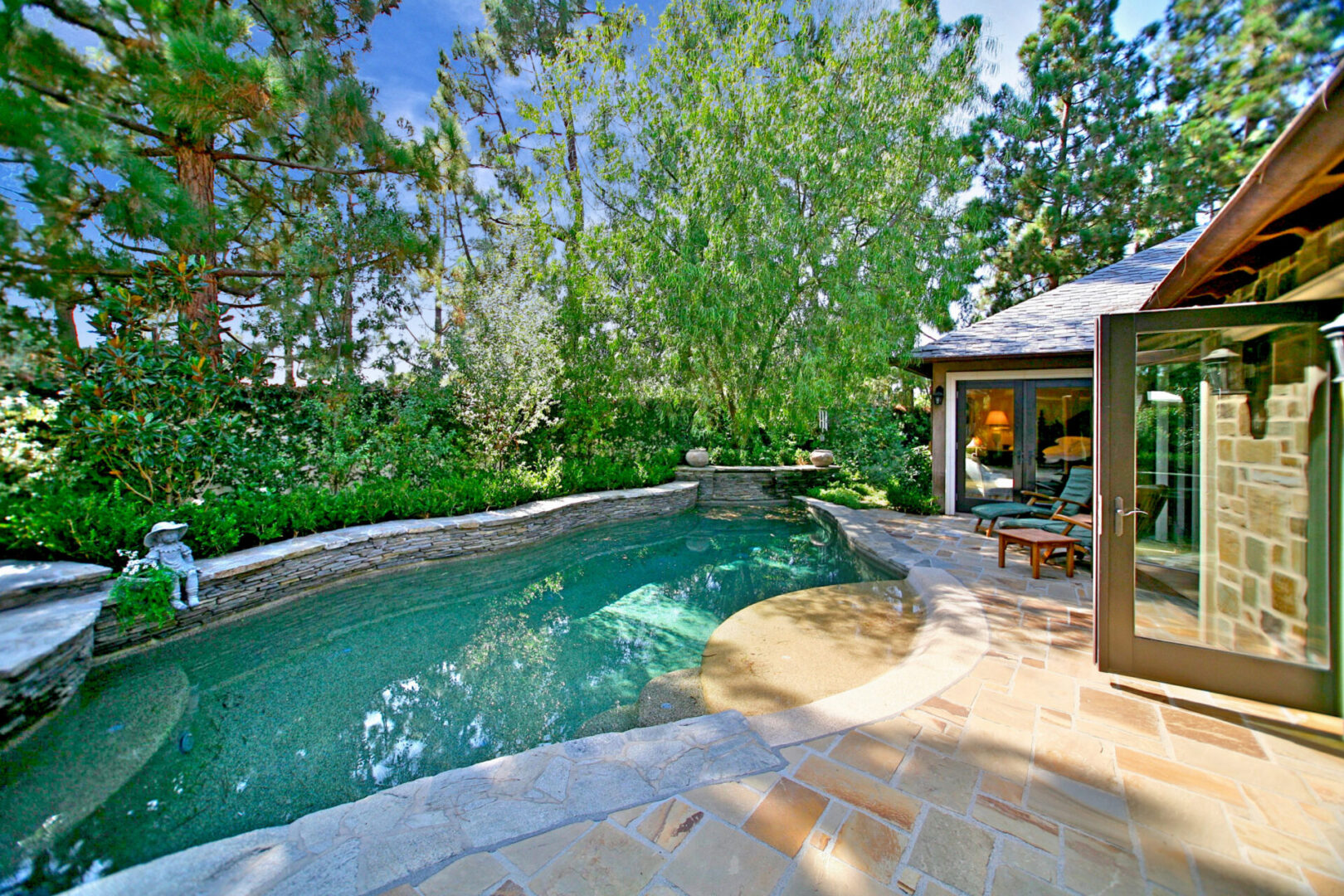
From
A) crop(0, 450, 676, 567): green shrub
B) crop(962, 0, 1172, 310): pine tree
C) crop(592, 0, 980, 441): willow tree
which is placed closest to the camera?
crop(0, 450, 676, 567): green shrub

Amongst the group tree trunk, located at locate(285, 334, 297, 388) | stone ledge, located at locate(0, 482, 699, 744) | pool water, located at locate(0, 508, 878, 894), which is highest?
tree trunk, located at locate(285, 334, 297, 388)

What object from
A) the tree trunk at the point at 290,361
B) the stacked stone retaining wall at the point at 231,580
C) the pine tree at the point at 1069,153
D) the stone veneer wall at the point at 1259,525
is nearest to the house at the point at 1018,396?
the stone veneer wall at the point at 1259,525

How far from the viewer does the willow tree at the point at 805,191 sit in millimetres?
8836

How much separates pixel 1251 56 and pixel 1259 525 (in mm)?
2217

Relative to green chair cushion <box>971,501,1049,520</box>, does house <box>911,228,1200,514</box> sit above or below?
above

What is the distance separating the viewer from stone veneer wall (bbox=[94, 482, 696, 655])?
4.62m

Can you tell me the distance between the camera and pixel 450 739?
10.5 ft

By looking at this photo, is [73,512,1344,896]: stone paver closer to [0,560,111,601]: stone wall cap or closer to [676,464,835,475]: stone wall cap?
[0,560,111,601]: stone wall cap

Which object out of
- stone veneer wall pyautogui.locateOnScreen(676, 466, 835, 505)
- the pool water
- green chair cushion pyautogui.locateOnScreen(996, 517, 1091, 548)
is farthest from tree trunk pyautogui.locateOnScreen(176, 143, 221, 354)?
green chair cushion pyautogui.locateOnScreen(996, 517, 1091, 548)

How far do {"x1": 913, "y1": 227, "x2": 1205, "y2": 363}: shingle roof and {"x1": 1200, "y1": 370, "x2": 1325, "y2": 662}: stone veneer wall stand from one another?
4.98m

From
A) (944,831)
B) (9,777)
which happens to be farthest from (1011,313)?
(9,777)

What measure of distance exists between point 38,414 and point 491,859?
6.24 meters

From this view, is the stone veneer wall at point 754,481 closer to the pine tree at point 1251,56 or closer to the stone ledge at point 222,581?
the stone ledge at point 222,581

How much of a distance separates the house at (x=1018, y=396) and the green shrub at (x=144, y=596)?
926 centimetres
